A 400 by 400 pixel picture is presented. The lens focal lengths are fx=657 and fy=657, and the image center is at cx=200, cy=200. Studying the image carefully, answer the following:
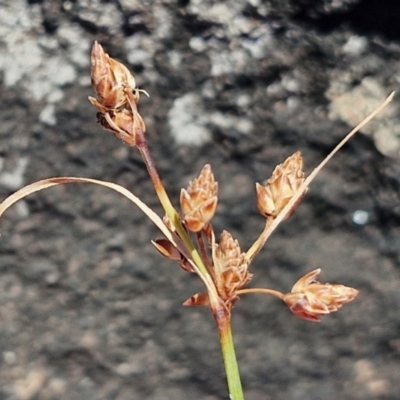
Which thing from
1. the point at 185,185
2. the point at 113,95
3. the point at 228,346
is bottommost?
the point at 185,185

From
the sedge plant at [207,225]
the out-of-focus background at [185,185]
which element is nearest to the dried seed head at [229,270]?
the sedge plant at [207,225]

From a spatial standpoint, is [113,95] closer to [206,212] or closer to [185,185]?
[206,212]

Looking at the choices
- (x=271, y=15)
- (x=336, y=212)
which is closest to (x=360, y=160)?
(x=336, y=212)

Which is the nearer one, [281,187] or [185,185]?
[281,187]

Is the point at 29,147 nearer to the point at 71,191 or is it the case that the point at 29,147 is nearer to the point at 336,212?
the point at 71,191

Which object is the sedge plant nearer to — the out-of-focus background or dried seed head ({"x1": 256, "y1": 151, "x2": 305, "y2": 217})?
dried seed head ({"x1": 256, "y1": 151, "x2": 305, "y2": 217})

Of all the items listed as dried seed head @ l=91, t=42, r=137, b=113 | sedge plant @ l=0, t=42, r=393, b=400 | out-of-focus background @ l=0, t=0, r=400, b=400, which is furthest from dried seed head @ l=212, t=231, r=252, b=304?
out-of-focus background @ l=0, t=0, r=400, b=400

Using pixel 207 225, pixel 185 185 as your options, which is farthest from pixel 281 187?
pixel 185 185
